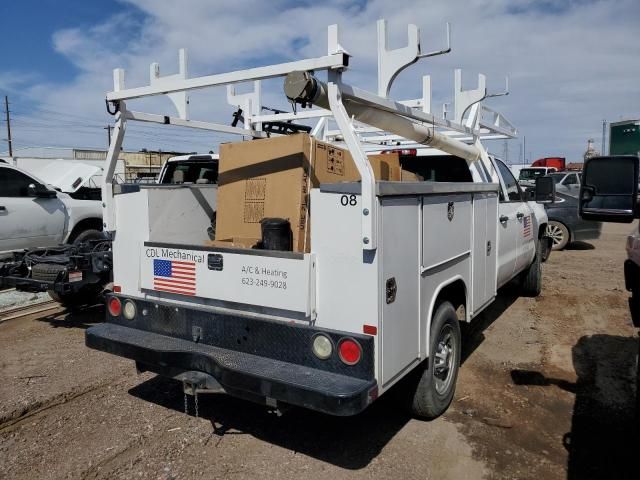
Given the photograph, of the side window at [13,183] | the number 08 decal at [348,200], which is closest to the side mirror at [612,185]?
the number 08 decal at [348,200]

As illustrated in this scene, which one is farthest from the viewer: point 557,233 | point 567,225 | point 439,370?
point 557,233

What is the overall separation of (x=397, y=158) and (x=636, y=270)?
2.50 metres

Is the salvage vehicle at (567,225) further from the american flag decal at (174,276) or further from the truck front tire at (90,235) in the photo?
the american flag decal at (174,276)

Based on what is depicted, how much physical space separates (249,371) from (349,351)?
60 cm

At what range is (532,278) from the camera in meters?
7.67

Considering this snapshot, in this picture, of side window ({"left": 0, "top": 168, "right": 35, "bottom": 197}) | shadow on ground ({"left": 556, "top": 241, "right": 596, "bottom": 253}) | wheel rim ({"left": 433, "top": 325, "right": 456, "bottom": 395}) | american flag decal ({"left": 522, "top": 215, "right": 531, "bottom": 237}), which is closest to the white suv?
side window ({"left": 0, "top": 168, "right": 35, "bottom": 197})

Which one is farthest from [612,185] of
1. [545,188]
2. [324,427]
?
[545,188]

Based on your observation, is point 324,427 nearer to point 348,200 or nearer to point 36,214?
point 348,200

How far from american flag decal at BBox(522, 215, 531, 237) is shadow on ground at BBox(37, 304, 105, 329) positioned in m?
5.43

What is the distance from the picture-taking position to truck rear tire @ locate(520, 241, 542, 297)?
25.0 feet

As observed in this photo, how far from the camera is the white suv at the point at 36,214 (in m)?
7.47

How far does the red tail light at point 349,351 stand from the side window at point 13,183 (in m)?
6.71

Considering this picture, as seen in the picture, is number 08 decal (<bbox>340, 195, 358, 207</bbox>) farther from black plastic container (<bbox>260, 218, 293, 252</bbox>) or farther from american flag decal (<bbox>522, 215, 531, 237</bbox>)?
american flag decal (<bbox>522, 215, 531, 237</bbox>)

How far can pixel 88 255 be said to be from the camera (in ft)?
19.1
